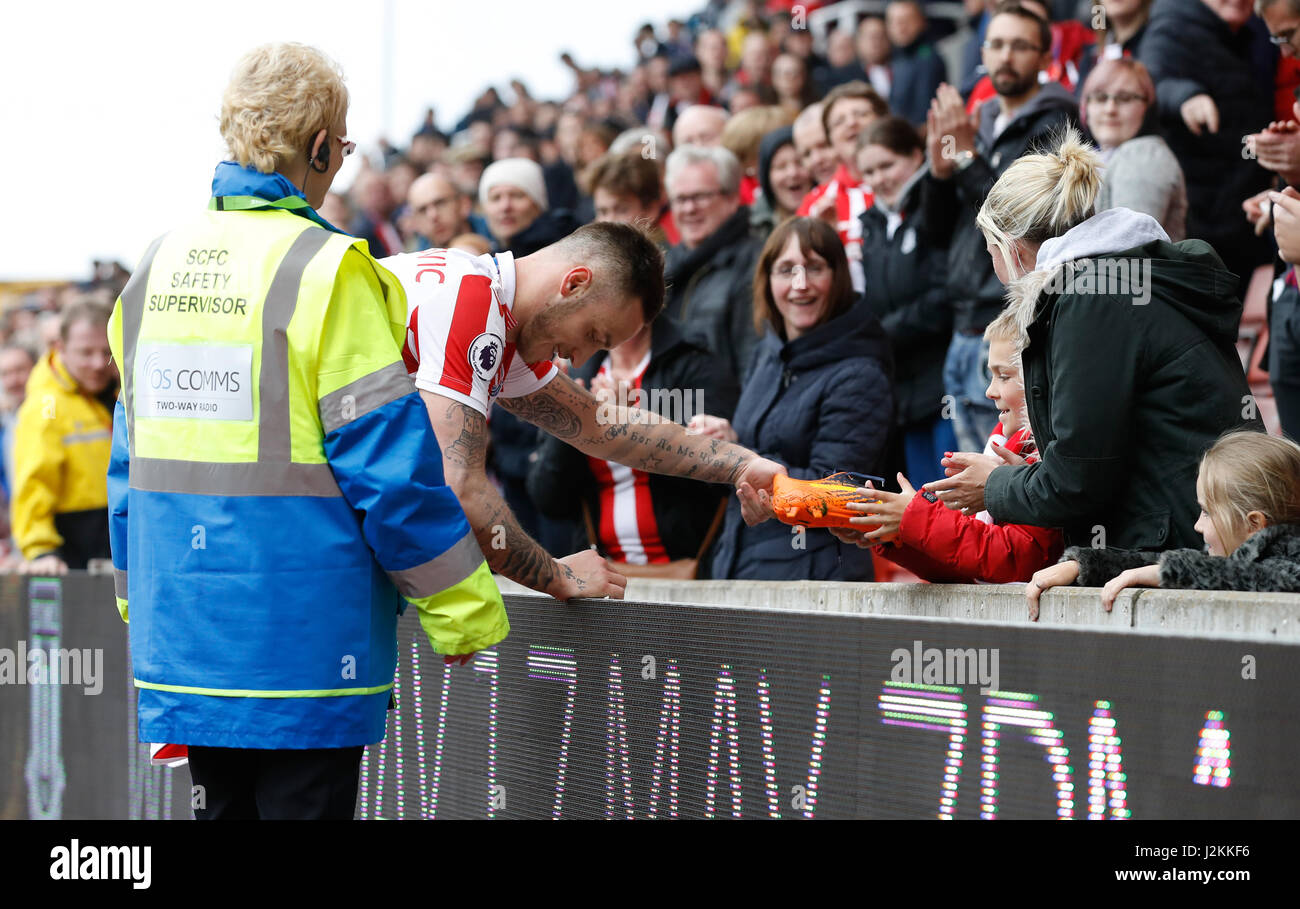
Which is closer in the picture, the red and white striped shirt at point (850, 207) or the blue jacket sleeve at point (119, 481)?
the blue jacket sleeve at point (119, 481)

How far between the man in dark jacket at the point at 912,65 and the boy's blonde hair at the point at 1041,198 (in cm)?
702

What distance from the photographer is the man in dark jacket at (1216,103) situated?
7012mm

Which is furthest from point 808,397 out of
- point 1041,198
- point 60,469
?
point 60,469

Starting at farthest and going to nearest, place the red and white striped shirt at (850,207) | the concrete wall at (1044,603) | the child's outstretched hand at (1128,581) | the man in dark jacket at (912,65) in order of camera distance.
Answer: the man in dark jacket at (912,65)
the red and white striped shirt at (850,207)
the child's outstretched hand at (1128,581)
the concrete wall at (1044,603)

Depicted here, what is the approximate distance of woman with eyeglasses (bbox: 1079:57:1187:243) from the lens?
6379 mm

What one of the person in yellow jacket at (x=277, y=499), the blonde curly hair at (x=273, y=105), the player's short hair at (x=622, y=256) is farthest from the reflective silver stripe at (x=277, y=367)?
the player's short hair at (x=622, y=256)

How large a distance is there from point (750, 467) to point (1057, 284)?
1.46m

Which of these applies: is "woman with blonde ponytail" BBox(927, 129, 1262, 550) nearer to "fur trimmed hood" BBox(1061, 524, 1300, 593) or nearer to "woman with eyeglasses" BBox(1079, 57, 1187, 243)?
"fur trimmed hood" BBox(1061, 524, 1300, 593)

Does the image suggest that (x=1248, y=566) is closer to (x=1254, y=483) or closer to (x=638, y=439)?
(x=1254, y=483)

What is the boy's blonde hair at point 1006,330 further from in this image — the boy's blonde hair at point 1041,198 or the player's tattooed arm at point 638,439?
the player's tattooed arm at point 638,439

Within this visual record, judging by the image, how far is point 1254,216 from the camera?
21.0 feet

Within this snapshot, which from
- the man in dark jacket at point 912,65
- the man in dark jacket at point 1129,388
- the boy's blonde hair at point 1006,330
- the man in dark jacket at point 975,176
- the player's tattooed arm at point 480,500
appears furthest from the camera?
the man in dark jacket at point 912,65

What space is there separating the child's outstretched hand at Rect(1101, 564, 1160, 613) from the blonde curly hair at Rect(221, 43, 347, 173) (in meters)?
2.09
